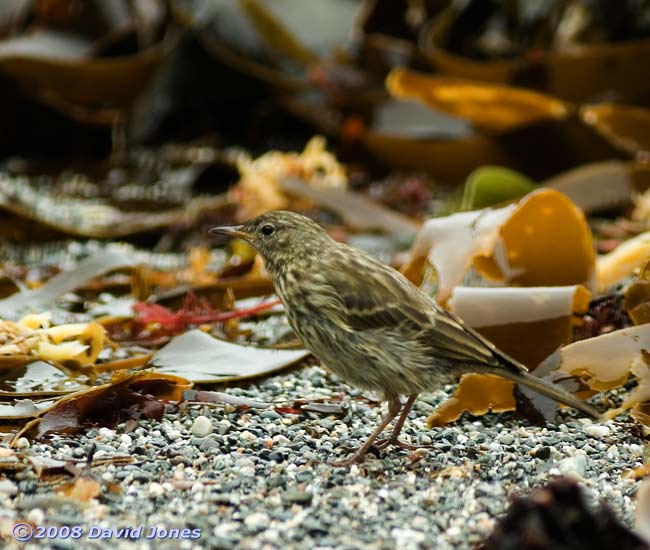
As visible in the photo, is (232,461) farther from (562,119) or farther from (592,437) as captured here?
(562,119)

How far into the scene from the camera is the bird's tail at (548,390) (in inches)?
116

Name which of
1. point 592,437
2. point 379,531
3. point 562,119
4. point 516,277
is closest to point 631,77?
point 562,119

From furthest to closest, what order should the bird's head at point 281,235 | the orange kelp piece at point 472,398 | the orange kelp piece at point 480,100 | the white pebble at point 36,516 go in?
the orange kelp piece at point 480,100 → the bird's head at point 281,235 → the orange kelp piece at point 472,398 → the white pebble at point 36,516

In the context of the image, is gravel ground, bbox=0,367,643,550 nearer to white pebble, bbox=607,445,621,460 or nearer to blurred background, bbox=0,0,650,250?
white pebble, bbox=607,445,621,460

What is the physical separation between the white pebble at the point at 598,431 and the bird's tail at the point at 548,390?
8 centimetres

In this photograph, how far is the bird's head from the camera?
10.6 feet

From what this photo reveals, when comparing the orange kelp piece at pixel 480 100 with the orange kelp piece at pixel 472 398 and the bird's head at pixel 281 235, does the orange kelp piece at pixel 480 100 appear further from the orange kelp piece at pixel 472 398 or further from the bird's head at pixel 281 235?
the orange kelp piece at pixel 472 398

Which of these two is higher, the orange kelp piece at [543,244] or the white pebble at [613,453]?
the orange kelp piece at [543,244]

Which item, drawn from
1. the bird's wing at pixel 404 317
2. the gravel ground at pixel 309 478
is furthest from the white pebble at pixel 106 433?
the bird's wing at pixel 404 317

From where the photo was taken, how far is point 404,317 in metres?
3.03

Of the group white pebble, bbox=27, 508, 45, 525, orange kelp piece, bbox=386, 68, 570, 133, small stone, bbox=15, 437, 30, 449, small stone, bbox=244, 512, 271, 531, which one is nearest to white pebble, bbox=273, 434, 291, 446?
small stone, bbox=244, 512, 271, 531

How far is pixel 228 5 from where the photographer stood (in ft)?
20.8

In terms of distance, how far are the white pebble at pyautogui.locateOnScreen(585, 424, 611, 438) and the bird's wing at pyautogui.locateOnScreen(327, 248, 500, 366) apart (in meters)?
0.33

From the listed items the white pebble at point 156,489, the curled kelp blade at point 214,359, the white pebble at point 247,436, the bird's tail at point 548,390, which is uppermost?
the bird's tail at point 548,390
